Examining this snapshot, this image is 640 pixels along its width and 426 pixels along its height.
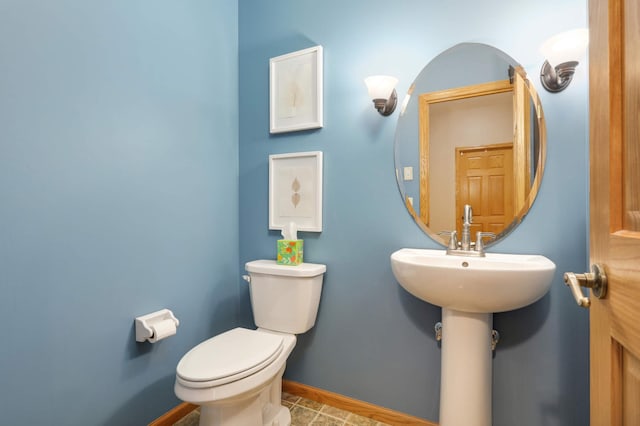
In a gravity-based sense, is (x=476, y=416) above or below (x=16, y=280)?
below

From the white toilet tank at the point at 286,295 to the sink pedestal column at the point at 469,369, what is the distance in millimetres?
651

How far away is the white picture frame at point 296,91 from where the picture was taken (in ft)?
5.38

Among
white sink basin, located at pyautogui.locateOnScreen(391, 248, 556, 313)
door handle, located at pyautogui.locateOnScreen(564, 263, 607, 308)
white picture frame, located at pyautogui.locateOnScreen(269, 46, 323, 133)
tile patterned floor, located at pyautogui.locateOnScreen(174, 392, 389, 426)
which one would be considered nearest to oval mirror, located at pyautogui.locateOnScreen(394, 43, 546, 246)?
white sink basin, located at pyautogui.locateOnScreen(391, 248, 556, 313)

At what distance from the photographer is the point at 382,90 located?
141 centimetres

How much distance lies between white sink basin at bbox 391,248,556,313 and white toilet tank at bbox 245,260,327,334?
19.4 inches

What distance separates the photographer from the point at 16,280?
995 mm

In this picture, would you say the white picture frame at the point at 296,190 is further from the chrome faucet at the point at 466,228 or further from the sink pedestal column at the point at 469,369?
the sink pedestal column at the point at 469,369

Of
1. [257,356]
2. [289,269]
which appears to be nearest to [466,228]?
[289,269]

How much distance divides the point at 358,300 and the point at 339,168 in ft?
2.25

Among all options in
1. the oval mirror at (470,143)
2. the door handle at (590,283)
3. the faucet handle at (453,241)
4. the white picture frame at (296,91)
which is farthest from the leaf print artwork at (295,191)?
the door handle at (590,283)

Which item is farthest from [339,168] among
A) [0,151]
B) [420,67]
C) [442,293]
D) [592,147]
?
[0,151]

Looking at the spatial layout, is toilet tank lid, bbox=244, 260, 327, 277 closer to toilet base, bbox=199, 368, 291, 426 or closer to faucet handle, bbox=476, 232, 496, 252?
toilet base, bbox=199, 368, 291, 426

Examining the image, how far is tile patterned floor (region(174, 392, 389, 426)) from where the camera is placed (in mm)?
1495

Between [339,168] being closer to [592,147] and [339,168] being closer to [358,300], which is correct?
[358,300]
